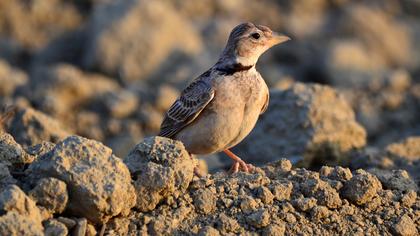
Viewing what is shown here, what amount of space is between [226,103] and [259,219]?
2.08 metres

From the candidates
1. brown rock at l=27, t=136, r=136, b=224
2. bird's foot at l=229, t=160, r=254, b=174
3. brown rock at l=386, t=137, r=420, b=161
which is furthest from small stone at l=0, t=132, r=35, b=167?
brown rock at l=386, t=137, r=420, b=161

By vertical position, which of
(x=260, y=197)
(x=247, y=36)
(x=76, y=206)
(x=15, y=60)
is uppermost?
(x=15, y=60)

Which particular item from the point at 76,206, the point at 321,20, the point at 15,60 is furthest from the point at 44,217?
the point at 321,20

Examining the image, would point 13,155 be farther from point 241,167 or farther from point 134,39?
point 134,39

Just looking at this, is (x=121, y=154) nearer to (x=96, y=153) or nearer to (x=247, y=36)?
(x=247, y=36)

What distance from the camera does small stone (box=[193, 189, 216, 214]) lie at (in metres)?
7.11

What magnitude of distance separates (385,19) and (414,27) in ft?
1.95

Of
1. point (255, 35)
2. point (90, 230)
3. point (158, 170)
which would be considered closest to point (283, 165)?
point (255, 35)

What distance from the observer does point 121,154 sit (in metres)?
12.5

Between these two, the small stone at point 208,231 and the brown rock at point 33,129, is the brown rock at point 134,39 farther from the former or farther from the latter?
the small stone at point 208,231

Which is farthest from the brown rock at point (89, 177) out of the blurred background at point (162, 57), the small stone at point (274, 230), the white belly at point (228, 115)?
the blurred background at point (162, 57)

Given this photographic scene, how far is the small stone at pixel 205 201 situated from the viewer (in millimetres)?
7113

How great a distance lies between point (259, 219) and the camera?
707 cm

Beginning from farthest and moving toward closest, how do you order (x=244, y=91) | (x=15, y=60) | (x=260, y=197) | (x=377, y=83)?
(x=15, y=60) < (x=377, y=83) < (x=244, y=91) < (x=260, y=197)
